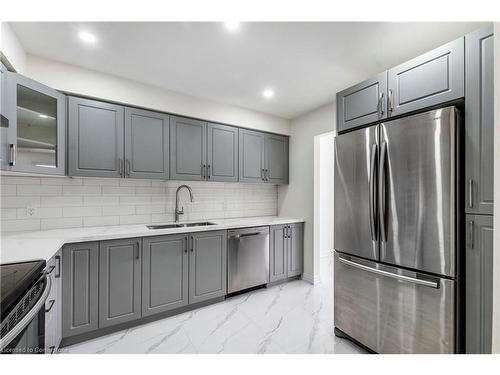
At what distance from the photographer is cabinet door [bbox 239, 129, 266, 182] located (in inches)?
127

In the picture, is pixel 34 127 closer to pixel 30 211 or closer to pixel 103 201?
pixel 30 211

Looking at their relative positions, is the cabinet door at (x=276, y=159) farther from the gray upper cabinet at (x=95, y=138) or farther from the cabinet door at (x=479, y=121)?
the cabinet door at (x=479, y=121)

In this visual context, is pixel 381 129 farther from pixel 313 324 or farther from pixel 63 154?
pixel 63 154

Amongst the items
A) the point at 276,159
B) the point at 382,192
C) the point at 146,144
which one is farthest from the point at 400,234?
the point at 146,144

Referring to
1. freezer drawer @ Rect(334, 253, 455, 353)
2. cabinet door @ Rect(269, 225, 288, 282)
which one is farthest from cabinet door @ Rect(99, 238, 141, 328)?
freezer drawer @ Rect(334, 253, 455, 353)

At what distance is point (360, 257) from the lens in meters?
1.81

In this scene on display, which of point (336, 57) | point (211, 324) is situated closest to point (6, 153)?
point (211, 324)

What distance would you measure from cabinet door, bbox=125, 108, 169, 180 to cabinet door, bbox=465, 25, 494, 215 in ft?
8.45

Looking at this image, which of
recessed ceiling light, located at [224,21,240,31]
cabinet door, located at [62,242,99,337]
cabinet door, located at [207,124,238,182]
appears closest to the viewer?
recessed ceiling light, located at [224,21,240,31]

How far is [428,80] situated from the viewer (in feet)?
4.89

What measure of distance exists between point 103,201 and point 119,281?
0.93 m

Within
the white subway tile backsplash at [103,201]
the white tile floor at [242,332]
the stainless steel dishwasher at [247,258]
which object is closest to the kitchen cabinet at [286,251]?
the stainless steel dishwasher at [247,258]

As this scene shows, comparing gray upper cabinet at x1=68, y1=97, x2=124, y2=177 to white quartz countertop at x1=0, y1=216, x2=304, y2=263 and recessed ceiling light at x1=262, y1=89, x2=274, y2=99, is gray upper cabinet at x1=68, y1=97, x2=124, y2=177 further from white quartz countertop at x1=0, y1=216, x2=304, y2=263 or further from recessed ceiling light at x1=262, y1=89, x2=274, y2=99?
recessed ceiling light at x1=262, y1=89, x2=274, y2=99

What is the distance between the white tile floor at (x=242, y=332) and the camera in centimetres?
184
